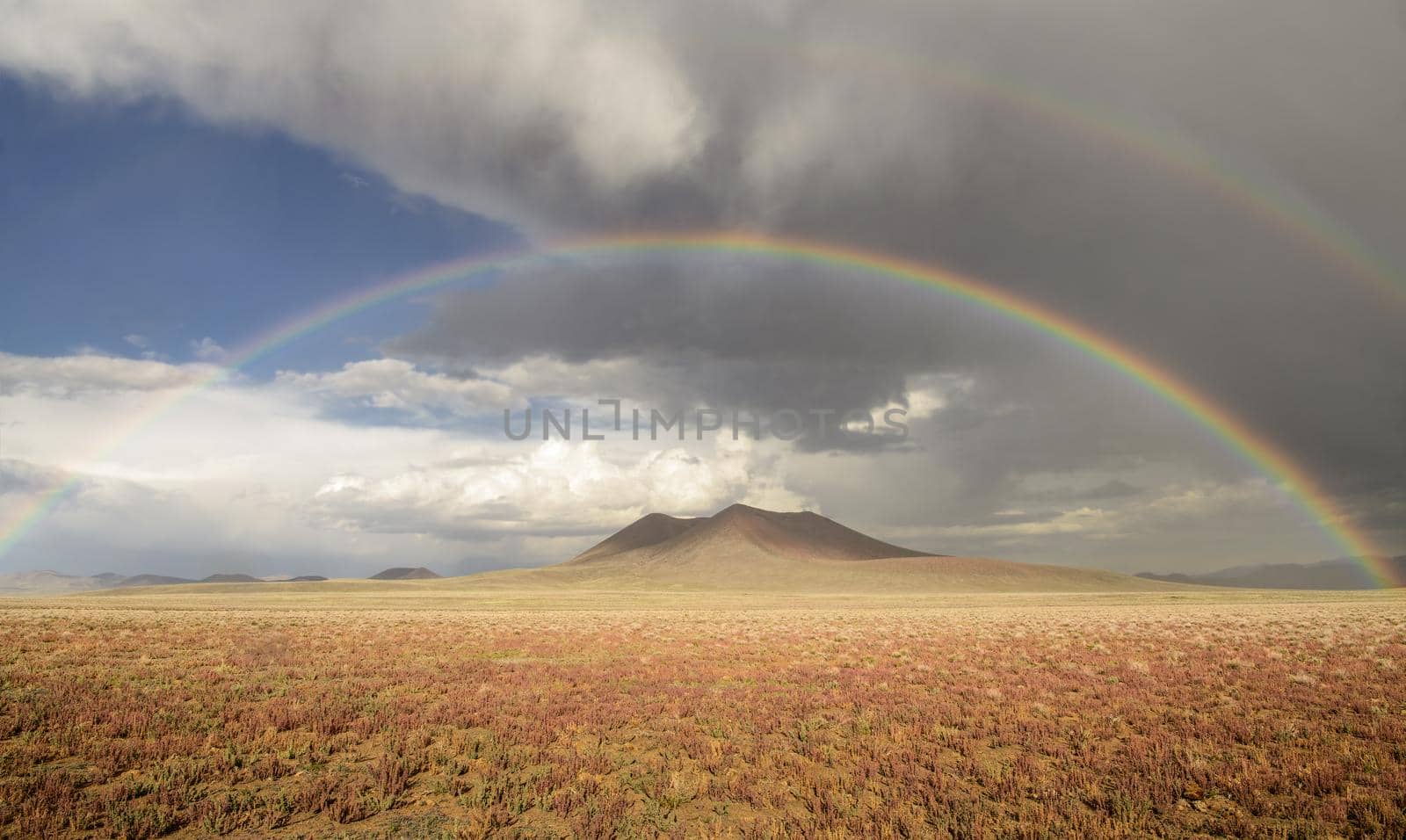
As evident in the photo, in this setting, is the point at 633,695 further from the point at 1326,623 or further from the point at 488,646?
the point at 1326,623

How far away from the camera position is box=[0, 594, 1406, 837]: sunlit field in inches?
389

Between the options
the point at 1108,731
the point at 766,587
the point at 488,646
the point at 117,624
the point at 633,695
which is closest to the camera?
the point at 1108,731

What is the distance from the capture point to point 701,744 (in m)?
13.8

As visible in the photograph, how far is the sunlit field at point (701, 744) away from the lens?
9883 millimetres

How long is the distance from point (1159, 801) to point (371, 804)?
11639mm

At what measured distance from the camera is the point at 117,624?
36.5 metres

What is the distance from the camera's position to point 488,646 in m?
30.3

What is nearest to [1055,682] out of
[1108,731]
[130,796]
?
[1108,731]

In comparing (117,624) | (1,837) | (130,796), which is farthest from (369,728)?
(117,624)

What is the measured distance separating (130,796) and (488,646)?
2021 cm

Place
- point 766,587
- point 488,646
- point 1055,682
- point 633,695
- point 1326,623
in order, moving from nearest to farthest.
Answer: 1. point 633,695
2. point 1055,682
3. point 488,646
4. point 1326,623
5. point 766,587

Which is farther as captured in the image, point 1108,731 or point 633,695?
point 633,695

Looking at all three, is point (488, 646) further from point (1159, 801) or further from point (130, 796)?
point (1159, 801)

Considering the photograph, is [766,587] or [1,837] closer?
[1,837]
